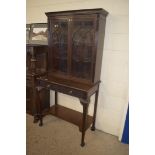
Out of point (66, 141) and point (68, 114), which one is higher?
point (68, 114)

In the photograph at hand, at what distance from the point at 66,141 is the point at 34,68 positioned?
1.32 metres

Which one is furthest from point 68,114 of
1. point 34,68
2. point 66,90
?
point 34,68

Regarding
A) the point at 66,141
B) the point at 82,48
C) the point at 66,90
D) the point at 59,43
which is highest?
the point at 59,43

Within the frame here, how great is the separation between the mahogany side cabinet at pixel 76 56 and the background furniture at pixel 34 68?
19 cm

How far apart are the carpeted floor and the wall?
0.21 meters

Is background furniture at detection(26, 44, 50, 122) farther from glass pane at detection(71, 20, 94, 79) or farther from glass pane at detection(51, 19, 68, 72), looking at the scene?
glass pane at detection(71, 20, 94, 79)

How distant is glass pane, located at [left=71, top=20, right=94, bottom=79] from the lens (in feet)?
6.76

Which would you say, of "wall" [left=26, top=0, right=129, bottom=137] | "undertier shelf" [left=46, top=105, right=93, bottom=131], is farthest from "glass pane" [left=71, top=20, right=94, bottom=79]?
"undertier shelf" [left=46, top=105, right=93, bottom=131]

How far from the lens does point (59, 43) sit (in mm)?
2402

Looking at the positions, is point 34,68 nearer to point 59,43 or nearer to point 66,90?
point 59,43

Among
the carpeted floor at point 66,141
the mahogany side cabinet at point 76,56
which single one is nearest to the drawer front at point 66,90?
the mahogany side cabinet at point 76,56

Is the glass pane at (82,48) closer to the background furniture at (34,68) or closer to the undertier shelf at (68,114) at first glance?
the background furniture at (34,68)
